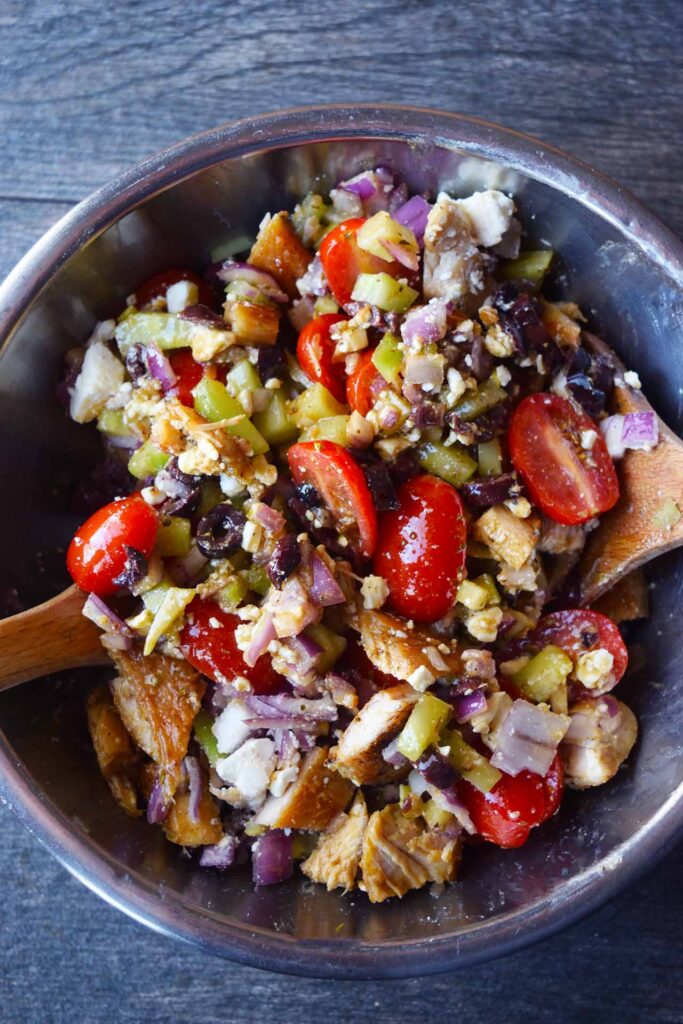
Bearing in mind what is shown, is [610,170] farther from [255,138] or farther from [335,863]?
[335,863]

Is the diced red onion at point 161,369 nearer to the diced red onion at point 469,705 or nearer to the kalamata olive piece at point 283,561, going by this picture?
the kalamata olive piece at point 283,561

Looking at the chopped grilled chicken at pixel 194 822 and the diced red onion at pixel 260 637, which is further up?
the diced red onion at pixel 260 637

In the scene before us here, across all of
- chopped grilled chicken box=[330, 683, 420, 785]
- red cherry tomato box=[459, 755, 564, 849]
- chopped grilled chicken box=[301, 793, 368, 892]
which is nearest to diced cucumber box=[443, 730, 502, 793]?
red cherry tomato box=[459, 755, 564, 849]

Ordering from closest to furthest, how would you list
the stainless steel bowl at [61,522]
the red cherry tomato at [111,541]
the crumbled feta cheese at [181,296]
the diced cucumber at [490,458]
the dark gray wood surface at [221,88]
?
the stainless steel bowl at [61,522] < the red cherry tomato at [111,541] < the diced cucumber at [490,458] < the crumbled feta cheese at [181,296] < the dark gray wood surface at [221,88]

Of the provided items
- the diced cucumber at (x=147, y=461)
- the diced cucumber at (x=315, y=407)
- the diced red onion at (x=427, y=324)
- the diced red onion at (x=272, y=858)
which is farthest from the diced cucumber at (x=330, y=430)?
the diced red onion at (x=272, y=858)

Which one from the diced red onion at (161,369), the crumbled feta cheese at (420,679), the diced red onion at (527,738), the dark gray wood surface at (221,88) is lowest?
the diced red onion at (527,738)

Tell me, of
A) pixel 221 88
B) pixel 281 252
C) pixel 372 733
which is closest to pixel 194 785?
pixel 372 733
